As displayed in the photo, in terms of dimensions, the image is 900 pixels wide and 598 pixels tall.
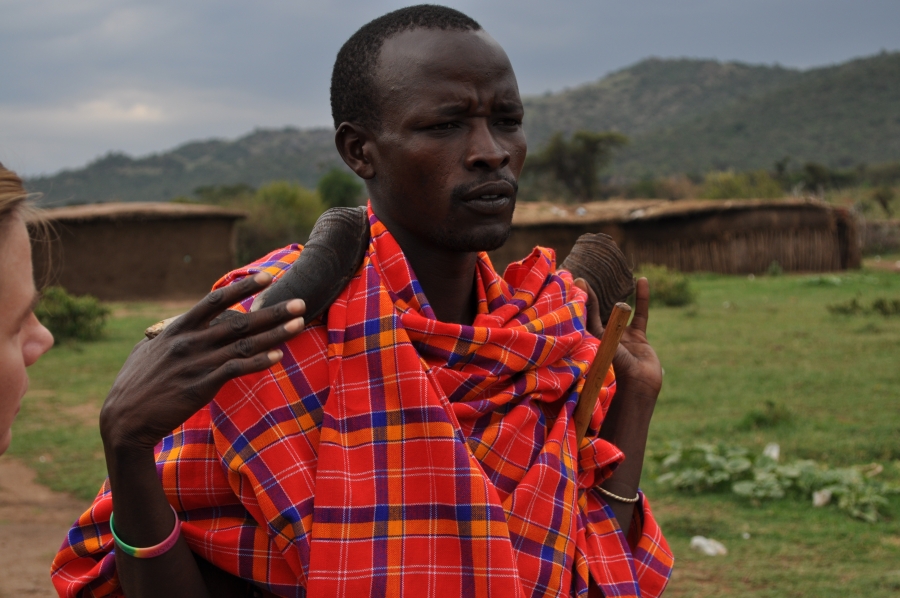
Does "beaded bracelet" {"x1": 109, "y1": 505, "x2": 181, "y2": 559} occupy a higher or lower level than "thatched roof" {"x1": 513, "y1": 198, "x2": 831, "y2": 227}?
higher

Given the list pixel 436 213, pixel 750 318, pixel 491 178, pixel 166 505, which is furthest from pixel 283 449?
pixel 750 318

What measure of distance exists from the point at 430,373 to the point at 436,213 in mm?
323

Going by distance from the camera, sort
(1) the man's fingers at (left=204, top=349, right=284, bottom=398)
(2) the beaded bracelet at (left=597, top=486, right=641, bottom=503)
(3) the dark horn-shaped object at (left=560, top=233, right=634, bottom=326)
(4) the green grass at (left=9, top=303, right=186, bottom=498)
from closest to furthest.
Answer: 1. (1) the man's fingers at (left=204, top=349, right=284, bottom=398)
2. (2) the beaded bracelet at (left=597, top=486, right=641, bottom=503)
3. (3) the dark horn-shaped object at (left=560, top=233, right=634, bottom=326)
4. (4) the green grass at (left=9, top=303, right=186, bottom=498)

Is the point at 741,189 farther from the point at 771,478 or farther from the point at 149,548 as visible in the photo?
the point at 149,548

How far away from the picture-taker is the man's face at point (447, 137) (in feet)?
5.13

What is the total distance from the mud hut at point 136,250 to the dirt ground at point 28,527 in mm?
12557

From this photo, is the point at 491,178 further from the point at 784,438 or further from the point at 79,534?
the point at 784,438

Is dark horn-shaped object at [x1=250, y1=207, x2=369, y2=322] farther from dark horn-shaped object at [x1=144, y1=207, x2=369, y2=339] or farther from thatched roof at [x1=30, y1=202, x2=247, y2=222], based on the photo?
thatched roof at [x1=30, y1=202, x2=247, y2=222]

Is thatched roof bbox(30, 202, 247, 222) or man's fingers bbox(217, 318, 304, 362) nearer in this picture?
man's fingers bbox(217, 318, 304, 362)

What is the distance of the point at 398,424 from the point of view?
1417 millimetres

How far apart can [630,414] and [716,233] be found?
18561 mm

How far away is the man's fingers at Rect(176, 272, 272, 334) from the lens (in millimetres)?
1248

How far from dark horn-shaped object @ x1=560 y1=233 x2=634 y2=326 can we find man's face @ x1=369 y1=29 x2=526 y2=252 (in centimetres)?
44

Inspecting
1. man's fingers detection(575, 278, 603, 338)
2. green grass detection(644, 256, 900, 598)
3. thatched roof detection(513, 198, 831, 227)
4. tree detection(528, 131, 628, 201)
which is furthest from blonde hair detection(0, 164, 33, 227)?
tree detection(528, 131, 628, 201)
